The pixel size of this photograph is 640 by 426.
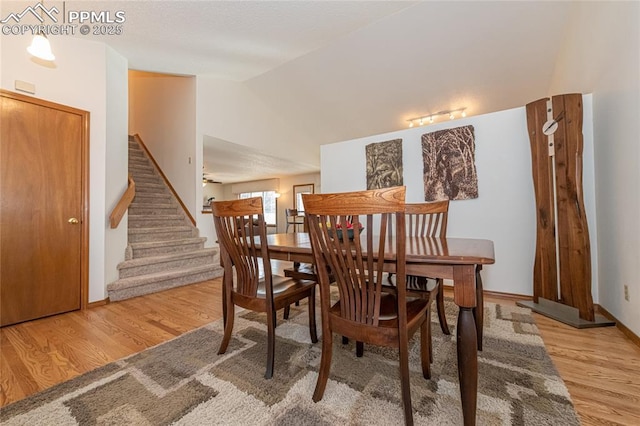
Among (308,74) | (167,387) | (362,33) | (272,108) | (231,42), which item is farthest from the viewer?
(272,108)

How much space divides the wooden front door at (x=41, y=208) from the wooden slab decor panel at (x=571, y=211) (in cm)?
442

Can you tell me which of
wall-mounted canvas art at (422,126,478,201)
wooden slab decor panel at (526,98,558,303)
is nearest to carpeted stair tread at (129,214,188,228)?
wall-mounted canvas art at (422,126,478,201)

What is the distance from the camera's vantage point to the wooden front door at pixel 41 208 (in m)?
2.21

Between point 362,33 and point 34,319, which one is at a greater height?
point 362,33

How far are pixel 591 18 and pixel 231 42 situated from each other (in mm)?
3698

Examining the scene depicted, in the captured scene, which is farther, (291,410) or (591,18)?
(591,18)

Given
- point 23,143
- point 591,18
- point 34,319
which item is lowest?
point 34,319

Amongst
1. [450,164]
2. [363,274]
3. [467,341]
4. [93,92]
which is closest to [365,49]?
[450,164]

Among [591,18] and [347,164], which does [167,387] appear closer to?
[347,164]

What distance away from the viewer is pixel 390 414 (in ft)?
3.76

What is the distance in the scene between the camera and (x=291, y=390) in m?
1.31

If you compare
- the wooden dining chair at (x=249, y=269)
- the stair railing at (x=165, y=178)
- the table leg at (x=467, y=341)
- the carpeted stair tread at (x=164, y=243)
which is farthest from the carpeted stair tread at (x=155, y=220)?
the table leg at (x=467, y=341)

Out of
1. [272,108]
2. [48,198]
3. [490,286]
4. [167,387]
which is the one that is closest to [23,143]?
[48,198]

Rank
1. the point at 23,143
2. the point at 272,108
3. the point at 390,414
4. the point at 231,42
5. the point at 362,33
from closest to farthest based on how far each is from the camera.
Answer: the point at 390,414 < the point at 23,143 < the point at 231,42 < the point at 362,33 < the point at 272,108
